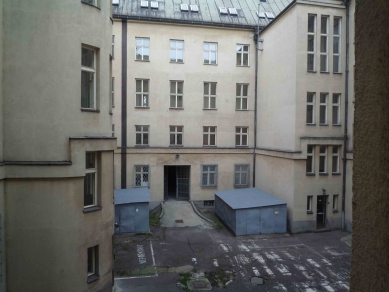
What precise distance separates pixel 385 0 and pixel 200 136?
74.0 feet

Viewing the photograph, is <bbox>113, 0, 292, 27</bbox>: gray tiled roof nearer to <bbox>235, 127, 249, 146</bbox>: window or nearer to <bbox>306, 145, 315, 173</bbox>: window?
<bbox>235, 127, 249, 146</bbox>: window

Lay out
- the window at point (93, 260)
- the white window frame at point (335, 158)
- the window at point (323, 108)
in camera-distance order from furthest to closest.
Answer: the white window frame at point (335, 158) < the window at point (323, 108) < the window at point (93, 260)

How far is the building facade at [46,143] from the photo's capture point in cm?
767

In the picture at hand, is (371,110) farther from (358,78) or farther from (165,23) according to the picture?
(165,23)

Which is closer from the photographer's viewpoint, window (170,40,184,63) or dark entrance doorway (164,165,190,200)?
window (170,40,184,63)

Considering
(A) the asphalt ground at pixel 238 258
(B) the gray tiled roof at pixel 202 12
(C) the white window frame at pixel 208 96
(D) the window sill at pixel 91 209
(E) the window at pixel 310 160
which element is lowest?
(A) the asphalt ground at pixel 238 258

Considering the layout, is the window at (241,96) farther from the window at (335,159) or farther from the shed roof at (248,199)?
the window at (335,159)

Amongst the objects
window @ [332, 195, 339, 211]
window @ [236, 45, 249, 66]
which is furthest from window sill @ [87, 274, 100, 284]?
window @ [236, 45, 249, 66]

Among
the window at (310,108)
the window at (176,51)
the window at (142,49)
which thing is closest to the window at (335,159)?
the window at (310,108)

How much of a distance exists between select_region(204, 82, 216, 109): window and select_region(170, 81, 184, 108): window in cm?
184

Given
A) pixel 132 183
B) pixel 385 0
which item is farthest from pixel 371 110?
pixel 132 183

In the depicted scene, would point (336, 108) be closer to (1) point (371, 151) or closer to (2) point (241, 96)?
(2) point (241, 96)

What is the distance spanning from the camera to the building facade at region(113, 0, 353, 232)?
1905 centimetres

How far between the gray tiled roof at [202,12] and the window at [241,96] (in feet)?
14.9
